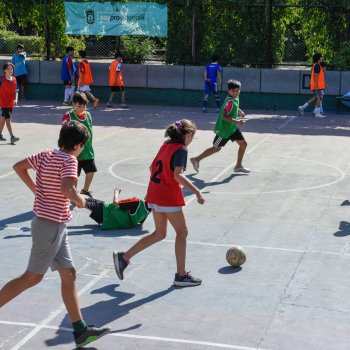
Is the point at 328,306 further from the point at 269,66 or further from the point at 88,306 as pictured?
the point at 269,66

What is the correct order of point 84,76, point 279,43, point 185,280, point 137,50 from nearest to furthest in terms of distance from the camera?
point 185,280 < point 84,76 < point 279,43 < point 137,50

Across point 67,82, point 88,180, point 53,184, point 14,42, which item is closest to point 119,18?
point 67,82

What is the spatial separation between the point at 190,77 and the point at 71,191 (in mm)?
20525

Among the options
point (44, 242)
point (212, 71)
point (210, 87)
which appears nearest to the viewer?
point (44, 242)

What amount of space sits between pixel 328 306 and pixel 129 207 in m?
3.63

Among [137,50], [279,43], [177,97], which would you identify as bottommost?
[177,97]

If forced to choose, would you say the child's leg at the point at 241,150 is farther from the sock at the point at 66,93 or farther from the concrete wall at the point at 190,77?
the sock at the point at 66,93

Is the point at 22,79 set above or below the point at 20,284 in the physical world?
above

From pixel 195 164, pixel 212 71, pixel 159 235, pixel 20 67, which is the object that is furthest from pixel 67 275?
pixel 20 67

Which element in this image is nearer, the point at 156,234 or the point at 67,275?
the point at 67,275

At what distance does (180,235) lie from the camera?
8.67 meters

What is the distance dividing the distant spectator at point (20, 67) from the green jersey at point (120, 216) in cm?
1694

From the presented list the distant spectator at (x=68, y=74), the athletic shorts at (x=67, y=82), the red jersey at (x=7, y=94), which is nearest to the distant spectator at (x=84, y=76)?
the distant spectator at (x=68, y=74)

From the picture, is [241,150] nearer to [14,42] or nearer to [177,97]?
[177,97]
